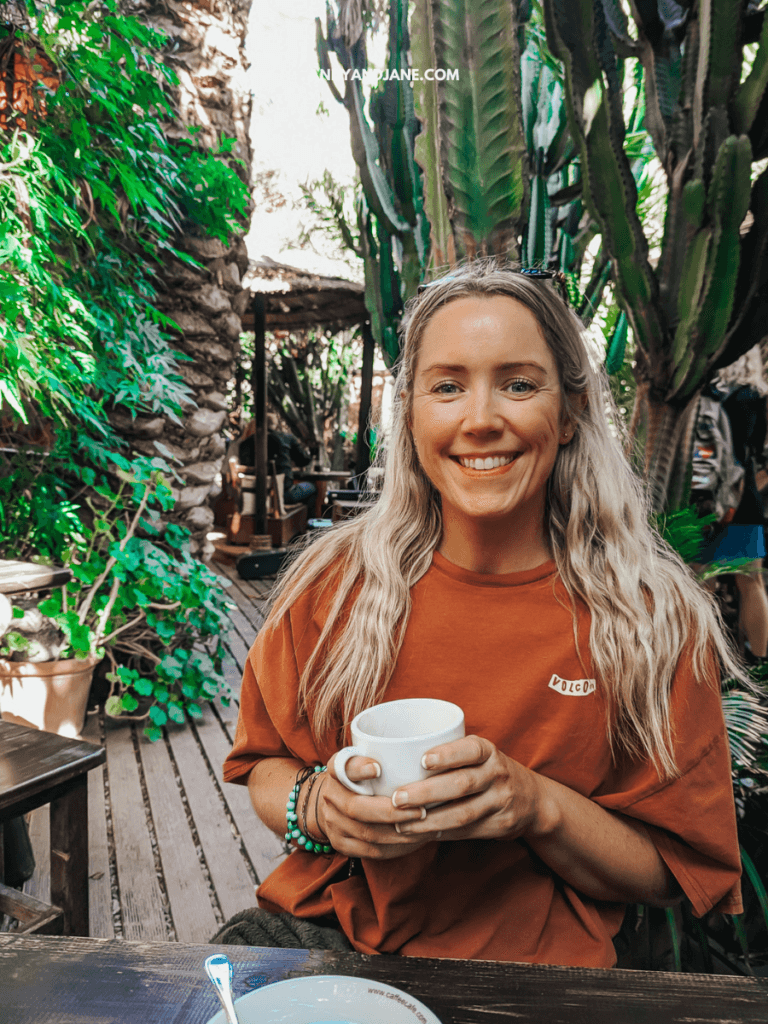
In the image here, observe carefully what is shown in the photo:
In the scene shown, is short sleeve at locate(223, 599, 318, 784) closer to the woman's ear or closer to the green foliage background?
the woman's ear

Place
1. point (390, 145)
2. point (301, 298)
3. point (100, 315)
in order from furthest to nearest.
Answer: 1. point (301, 298)
2. point (390, 145)
3. point (100, 315)

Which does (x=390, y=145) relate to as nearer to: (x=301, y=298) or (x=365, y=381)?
(x=301, y=298)

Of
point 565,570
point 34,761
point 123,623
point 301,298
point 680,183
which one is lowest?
point 123,623

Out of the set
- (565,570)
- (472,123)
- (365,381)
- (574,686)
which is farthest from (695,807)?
(365,381)

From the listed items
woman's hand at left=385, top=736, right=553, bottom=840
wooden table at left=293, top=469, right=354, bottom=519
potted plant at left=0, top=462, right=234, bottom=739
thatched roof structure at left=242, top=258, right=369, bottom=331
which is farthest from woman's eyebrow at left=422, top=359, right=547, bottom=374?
wooden table at left=293, top=469, right=354, bottom=519

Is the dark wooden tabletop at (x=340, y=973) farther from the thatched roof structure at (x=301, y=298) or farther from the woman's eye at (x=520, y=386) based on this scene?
the thatched roof structure at (x=301, y=298)

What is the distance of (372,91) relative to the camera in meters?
3.32

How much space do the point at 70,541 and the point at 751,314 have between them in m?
2.90

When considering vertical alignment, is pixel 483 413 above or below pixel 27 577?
above

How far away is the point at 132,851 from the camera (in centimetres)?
252

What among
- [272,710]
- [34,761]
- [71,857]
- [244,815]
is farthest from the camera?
[244,815]

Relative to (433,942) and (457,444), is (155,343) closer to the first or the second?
(457,444)

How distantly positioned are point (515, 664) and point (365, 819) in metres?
0.41

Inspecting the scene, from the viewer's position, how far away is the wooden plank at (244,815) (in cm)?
253
